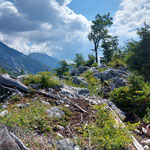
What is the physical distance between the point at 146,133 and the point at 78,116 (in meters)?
2.42

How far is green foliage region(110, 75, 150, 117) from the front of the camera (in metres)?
7.07

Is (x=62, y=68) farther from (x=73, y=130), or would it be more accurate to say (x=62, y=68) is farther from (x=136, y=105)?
(x=73, y=130)

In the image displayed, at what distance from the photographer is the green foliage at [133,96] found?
707 centimetres

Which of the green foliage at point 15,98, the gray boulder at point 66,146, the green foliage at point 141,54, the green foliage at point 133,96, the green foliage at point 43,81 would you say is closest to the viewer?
the gray boulder at point 66,146

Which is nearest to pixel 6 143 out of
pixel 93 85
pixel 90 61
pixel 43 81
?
pixel 43 81

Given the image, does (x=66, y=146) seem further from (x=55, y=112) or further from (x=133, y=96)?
(x=133, y=96)

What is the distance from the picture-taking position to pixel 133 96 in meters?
7.17

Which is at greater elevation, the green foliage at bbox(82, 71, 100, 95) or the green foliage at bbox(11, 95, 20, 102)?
the green foliage at bbox(82, 71, 100, 95)

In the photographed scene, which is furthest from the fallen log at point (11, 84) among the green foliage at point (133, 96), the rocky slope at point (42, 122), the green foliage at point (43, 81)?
the green foliage at point (133, 96)

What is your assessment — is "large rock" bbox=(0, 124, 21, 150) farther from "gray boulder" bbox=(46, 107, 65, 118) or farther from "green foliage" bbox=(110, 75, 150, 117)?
"green foliage" bbox=(110, 75, 150, 117)

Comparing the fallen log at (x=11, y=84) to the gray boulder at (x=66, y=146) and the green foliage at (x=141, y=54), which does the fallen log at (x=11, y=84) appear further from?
the green foliage at (x=141, y=54)

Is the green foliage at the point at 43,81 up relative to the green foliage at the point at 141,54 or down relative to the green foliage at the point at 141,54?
down

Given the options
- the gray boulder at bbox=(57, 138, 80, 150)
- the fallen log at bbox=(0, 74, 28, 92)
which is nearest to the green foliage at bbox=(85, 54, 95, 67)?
the fallen log at bbox=(0, 74, 28, 92)

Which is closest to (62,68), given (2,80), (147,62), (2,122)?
(147,62)
